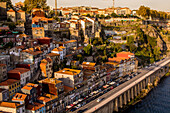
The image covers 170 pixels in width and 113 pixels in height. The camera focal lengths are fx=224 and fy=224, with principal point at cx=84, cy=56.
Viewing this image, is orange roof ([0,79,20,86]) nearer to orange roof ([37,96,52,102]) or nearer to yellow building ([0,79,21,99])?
yellow building ([0,79,21,99])

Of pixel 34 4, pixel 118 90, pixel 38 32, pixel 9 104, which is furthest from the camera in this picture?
pixel 34 4

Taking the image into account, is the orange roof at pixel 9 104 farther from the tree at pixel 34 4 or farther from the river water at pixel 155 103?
the tree at pixel 34 4

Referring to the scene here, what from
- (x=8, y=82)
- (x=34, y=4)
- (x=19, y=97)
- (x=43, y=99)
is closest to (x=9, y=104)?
(x=19, y=97)

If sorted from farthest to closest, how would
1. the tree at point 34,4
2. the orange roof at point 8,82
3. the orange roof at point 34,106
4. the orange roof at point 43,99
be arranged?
the tree at point 34,4
the orange roof at point 43,99
the orange roof at point 8,82
the orange roof at point 34,106

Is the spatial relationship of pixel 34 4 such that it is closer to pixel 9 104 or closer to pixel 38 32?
pixel 38 32

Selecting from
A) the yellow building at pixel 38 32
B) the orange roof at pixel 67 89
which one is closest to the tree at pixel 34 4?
the yellow building at pixel 38 32

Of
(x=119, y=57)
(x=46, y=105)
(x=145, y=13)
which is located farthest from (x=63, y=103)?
(x=145, y=13)

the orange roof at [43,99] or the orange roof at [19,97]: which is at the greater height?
the orange roof at [19,97]
